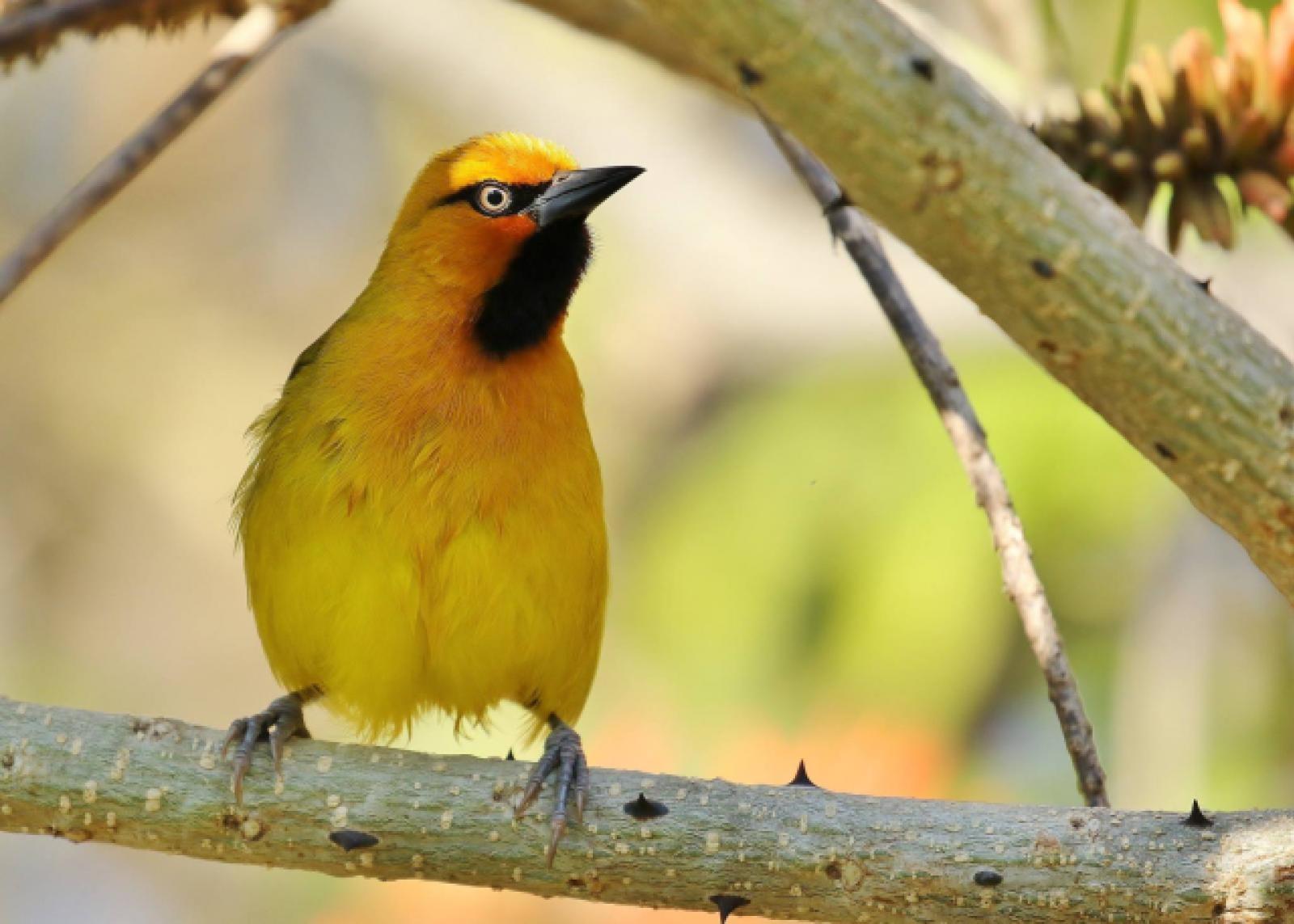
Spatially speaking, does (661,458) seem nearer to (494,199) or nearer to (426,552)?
(494,199)

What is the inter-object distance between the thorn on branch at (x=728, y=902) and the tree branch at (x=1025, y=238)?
3.99 ft

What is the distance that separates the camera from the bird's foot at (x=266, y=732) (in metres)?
3.61

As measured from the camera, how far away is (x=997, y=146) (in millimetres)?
2508

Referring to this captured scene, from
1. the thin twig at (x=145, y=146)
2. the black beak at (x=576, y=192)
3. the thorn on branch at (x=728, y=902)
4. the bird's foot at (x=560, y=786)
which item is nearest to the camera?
the thorn on branch at (x=728, y=902)

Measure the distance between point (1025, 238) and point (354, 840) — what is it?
1890 millimetres

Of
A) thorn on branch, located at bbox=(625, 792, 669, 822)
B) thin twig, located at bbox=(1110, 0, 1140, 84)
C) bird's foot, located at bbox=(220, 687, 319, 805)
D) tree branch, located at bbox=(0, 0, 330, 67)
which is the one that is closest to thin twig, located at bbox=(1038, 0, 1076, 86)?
thin twig, located at bbox=(1110, 0, 1140, 84)

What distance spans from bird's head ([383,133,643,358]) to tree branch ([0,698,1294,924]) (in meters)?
1.57

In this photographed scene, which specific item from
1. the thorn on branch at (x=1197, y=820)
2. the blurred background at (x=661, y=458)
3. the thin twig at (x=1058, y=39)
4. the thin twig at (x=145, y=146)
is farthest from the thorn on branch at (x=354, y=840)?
the thin twig at (x=1058, y=39)

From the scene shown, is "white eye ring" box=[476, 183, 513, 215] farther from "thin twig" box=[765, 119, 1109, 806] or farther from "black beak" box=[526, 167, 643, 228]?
"thin twig" box=[765, 119, 1109, 806]

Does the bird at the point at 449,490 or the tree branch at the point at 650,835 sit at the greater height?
the bird at the point at 449,490

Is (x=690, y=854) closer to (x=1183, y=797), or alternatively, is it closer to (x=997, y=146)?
(x=997, y=146)

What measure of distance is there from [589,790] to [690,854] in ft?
0.86

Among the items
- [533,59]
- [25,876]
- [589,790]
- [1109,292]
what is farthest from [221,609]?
[1109,292]

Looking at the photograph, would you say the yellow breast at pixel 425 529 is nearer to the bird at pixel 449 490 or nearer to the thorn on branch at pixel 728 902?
the bird at pixel 449 490
